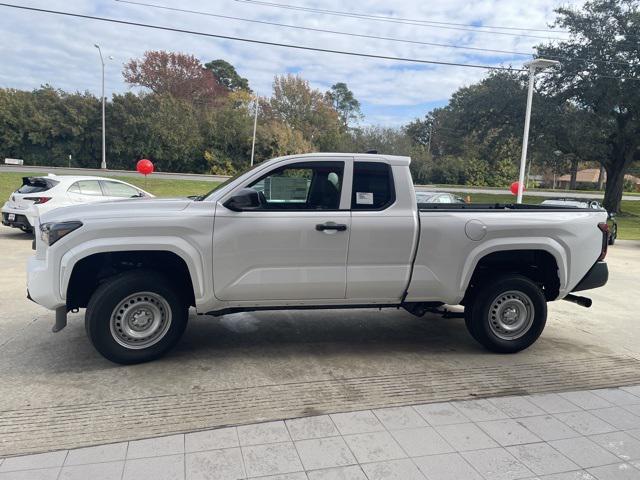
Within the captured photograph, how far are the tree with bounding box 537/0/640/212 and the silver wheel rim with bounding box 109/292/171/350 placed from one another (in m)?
28.2

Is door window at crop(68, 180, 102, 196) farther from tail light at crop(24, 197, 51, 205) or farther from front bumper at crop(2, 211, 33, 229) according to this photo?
front bumper at crop(2, 211, 33, 229)

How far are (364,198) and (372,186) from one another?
6.0 inches

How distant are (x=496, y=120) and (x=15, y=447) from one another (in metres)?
31.3

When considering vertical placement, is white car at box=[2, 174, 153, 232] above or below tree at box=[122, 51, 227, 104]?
below

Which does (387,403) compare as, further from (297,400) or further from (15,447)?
(15,447)

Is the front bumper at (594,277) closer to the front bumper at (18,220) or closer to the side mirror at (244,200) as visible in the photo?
the side mirror at (244,200)

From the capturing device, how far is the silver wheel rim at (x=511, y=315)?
16.5 ft

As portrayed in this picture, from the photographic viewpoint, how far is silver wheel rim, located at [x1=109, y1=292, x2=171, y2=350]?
4305 millimetres

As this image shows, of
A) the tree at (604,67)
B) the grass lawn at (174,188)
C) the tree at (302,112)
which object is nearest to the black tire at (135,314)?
the grass lawn at (174,188)

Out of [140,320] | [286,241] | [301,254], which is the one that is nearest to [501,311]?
[301,254]

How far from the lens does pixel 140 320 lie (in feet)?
14.4

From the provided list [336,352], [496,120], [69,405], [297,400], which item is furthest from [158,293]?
[496,120]

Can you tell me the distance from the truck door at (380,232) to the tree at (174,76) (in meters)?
55.4

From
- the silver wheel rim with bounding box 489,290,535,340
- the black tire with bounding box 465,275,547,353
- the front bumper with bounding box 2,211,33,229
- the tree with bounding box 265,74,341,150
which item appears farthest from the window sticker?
the tree with bounding box 265,74,341,150
